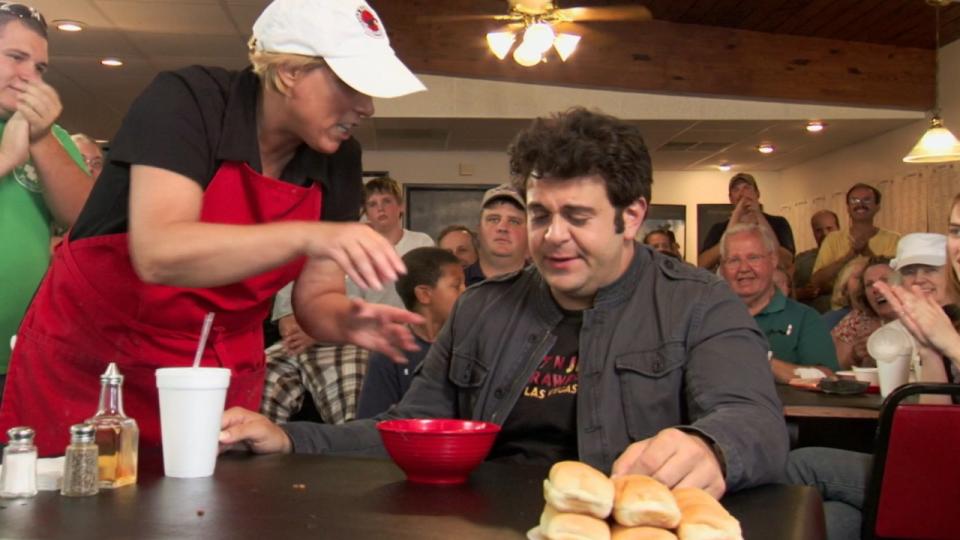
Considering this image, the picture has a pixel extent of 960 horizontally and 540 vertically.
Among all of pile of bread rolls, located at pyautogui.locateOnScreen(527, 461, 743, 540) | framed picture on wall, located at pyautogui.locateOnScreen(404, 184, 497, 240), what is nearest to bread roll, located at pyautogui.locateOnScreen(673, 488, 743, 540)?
pile of bread rolls, located at pyautogui.locateOnScreen(527, 461, 743, 540)

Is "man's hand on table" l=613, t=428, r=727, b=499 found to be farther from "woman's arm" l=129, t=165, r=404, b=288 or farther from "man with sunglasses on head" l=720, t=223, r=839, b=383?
"man with sunglasses on head" l=720, t=223, r=839, b=383

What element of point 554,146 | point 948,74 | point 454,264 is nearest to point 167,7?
point 454,264

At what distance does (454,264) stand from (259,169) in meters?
1.64

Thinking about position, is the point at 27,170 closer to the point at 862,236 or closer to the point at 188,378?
the point at 188,378

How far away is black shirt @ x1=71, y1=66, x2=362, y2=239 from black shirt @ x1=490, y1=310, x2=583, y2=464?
0.49 metres

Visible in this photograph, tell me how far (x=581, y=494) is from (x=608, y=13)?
208 inches

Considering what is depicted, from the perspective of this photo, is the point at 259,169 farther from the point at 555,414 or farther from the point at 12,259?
the point at 12,259

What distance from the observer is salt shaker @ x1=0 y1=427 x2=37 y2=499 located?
116 centimetres

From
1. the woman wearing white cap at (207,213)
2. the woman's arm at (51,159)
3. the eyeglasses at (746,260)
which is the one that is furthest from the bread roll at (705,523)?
the eyeglasses at (746,260)

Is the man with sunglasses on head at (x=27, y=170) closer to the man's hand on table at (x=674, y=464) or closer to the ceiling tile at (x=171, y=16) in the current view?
the man's hand on table at (x=674, y=464)

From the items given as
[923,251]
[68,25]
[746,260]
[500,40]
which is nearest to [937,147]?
[500,40]

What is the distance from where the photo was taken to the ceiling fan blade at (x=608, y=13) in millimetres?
5829

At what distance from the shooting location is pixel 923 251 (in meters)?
3.52

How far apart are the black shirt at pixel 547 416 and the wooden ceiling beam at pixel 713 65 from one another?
594 centimetres
